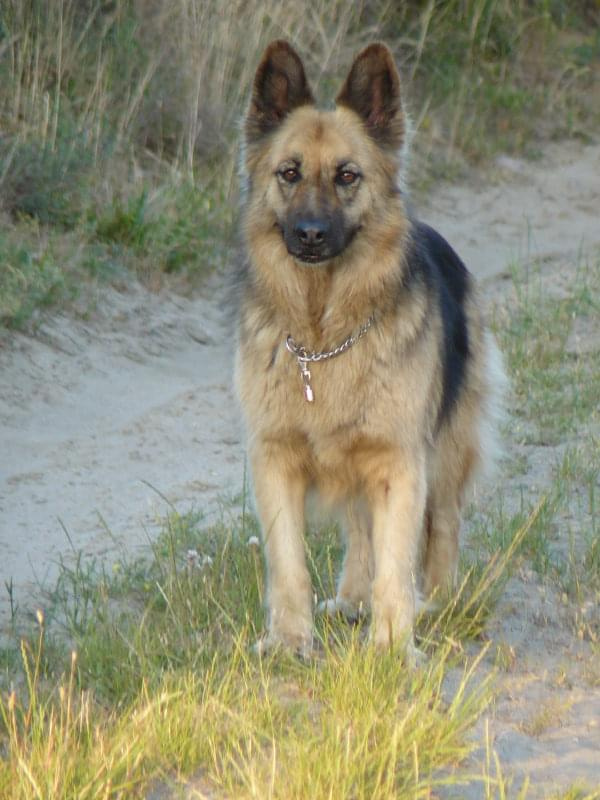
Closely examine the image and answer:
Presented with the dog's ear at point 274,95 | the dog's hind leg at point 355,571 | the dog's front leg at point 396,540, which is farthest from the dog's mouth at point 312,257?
the dog's hind leg at point 355,571

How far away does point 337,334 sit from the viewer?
470 centimetres

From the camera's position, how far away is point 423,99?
12430 mm

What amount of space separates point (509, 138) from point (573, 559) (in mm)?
8090

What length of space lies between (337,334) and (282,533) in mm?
698

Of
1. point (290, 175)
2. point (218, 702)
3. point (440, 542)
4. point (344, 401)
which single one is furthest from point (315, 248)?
point (218, 702)

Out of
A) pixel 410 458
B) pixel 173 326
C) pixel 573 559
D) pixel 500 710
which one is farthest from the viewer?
pixel 173 326

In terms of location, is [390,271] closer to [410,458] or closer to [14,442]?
[410,458]

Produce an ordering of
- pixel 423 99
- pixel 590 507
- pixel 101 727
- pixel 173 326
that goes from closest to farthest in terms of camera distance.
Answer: pixel 101 727, pixel 590 507, pixel 173 326, pixel 423 99

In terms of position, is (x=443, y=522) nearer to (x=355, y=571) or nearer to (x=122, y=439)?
(x=355, y=571)

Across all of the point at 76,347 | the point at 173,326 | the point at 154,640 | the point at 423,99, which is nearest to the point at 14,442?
the point at 76,347

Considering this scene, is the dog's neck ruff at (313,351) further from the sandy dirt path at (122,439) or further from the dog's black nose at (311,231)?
the sandy dirt path at (122,439)

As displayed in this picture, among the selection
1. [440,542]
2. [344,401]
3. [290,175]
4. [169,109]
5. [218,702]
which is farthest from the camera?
[169,109]

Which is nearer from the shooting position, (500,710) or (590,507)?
(500,710)

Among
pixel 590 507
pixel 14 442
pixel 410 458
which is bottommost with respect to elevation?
pixel 14 442
